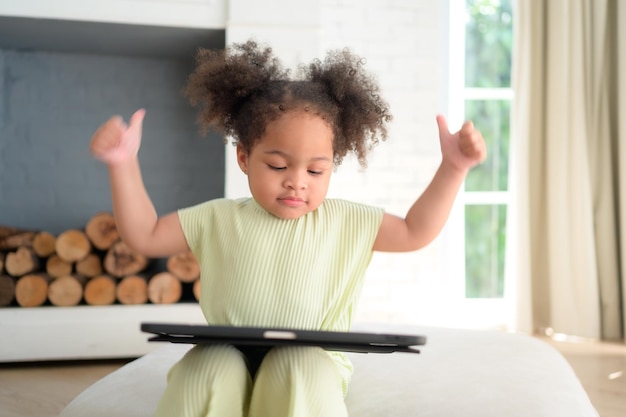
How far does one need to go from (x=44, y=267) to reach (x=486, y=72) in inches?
87.5

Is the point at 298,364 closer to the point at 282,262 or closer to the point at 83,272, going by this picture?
the point at 282,262

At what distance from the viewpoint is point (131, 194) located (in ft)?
4.25

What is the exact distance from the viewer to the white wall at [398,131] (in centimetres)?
334

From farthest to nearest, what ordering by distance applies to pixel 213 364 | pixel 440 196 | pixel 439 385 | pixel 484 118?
pixel 484 118
pixel 439 385
pixel 440 196
pixel 213 364

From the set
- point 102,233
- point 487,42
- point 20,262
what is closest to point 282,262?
point 102,233

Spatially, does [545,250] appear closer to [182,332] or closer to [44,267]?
[44,267]

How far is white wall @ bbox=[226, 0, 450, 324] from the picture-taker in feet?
11.0

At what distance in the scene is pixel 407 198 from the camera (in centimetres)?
336

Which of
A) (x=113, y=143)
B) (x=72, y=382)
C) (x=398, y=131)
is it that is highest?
(x=398, y=131)

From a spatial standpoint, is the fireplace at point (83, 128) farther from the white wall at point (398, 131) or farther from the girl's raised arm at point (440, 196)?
the girl's raised arm at point (440, 196)

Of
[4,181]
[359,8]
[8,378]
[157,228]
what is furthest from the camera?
[359,8]

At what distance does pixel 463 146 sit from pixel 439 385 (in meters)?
0.49

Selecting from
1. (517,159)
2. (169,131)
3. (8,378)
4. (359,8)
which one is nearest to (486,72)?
(517,159)

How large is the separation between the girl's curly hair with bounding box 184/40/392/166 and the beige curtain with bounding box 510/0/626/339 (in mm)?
2060
